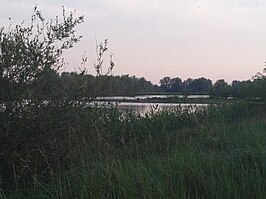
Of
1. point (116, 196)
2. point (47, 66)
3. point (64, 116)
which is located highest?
point (47, 66)

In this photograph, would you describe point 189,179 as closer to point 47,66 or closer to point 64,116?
point 64,116

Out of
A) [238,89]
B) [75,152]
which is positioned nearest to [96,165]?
[75,152]

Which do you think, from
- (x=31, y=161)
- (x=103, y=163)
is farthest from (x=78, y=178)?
(x=31, y=161)

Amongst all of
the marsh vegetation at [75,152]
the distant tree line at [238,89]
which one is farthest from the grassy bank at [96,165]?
the distant tree line at [238,89]

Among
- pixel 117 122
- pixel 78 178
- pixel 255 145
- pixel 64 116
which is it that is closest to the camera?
pixel 78 178

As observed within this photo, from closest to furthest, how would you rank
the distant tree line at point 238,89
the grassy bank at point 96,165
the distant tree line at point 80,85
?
1. the grassy bank at point 96,165
2. the distant tree line at point 80,85
3. the distant tree line at point 238,89

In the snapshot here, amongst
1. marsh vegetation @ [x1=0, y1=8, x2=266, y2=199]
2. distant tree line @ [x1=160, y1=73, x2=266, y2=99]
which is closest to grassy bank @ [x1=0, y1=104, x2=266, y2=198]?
marsh vegetation @ [x1=0, y1=8, x2=266, y2=199]

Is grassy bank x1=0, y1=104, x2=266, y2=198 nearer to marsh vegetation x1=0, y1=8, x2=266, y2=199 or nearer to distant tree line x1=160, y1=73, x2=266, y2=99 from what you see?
marsh vegetation x1=0, y1=8, x2=266, y2=199

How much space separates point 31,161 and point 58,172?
46cm

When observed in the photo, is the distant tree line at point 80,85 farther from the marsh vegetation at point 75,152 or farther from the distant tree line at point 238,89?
the distant tree line at point 238,89

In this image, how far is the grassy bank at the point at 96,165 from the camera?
6.39m

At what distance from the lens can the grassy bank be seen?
6395 mm

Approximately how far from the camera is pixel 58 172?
764 centimetres

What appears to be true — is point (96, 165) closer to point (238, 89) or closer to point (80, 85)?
point (80, 85)
